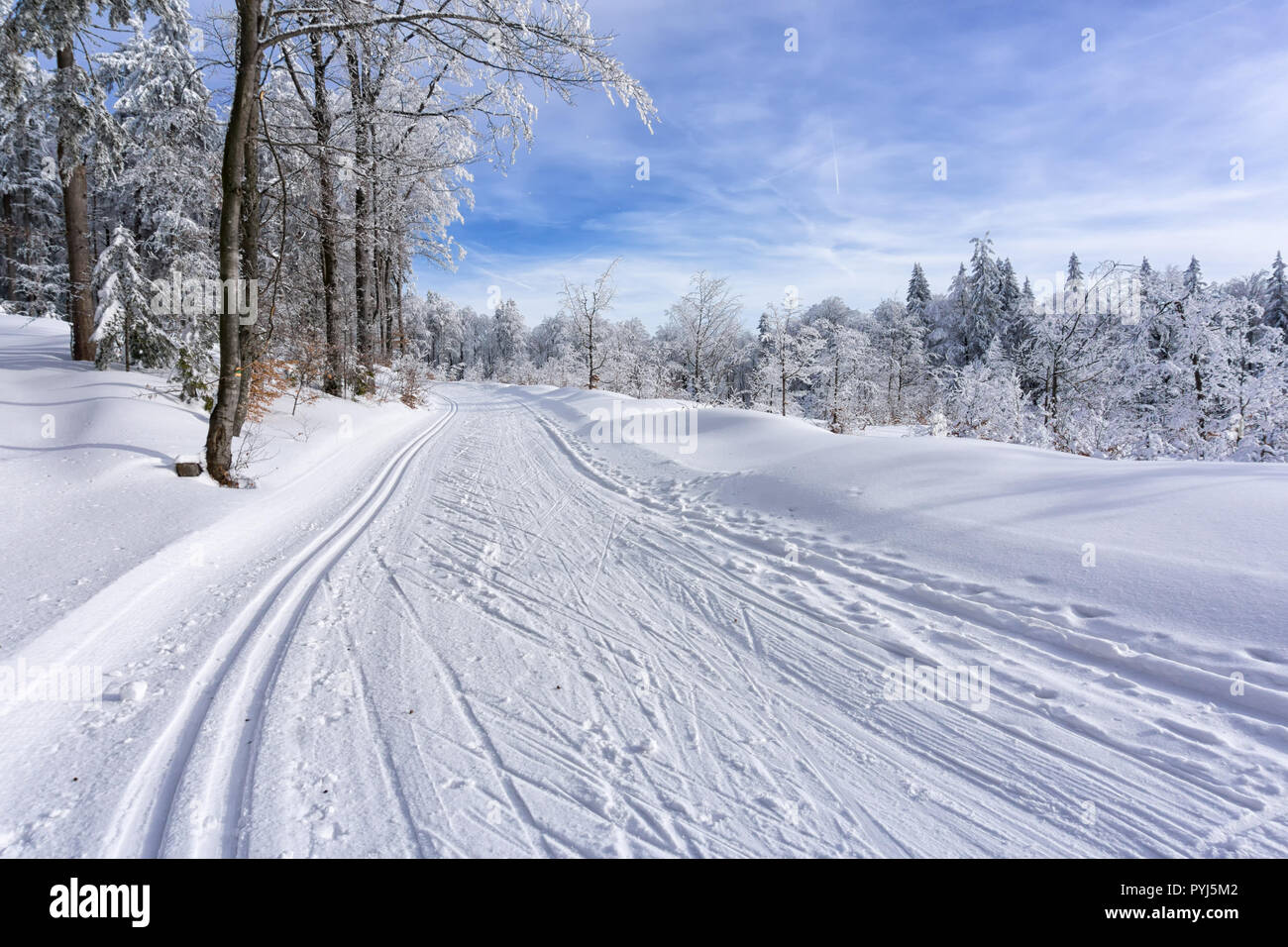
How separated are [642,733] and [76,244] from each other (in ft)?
49.9

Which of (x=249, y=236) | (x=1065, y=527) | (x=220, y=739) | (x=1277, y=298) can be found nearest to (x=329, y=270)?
(x=249, y=236)

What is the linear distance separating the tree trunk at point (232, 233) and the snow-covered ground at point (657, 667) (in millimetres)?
661

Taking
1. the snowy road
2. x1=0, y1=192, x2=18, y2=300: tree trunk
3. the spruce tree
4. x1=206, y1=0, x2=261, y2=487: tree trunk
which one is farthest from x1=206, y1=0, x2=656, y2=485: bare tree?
the spruce tree

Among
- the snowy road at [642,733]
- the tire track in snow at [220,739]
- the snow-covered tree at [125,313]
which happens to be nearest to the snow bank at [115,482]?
the snow-covered tree at [125,313]

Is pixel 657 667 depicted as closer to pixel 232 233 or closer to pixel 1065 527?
pixel 1065 527

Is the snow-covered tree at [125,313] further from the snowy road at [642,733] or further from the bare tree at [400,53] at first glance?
the snowy road at [642,733]

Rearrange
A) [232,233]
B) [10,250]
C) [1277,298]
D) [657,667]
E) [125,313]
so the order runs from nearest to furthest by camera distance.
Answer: [657,667]
[232,233]
[125,313]
[10,250]
[1277,298]

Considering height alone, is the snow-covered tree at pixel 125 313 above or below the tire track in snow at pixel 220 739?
above

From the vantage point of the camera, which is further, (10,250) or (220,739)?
(10,250)

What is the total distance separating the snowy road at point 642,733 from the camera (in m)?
1.97

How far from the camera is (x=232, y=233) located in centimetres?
626

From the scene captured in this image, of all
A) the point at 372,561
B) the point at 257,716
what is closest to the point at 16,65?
the point at 372,561

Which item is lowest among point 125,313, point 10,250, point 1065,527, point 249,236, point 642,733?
point 642,733
